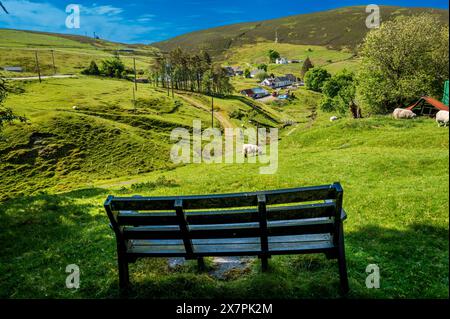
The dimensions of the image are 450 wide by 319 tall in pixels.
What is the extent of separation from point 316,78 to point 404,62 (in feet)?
472

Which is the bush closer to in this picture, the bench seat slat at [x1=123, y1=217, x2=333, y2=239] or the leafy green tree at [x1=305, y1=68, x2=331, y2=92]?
the leafy green tree at [x1=305, y1=68, x2=331, y2=92]

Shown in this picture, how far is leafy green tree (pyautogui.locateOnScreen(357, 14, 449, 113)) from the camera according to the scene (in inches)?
1492

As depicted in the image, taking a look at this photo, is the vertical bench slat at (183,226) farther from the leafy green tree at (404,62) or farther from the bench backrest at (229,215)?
the leafy green tree at (404,62)

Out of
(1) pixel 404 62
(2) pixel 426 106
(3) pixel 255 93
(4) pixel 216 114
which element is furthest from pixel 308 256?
(3) pixel 255 93

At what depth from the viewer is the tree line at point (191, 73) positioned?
508ft

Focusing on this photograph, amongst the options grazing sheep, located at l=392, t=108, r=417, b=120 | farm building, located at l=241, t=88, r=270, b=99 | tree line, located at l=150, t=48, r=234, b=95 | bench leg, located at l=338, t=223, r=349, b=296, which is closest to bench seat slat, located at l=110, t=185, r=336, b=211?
bench leg, located at l=338, t=223, r=349, b=296

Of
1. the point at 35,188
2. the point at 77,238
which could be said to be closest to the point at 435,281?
the point at 77,238

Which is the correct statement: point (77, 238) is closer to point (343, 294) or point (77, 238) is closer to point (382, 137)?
point (343, 294)

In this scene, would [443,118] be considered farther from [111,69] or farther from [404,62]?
[111,69]

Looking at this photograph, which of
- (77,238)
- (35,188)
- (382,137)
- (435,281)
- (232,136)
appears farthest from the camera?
(232,136)

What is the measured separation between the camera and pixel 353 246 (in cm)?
817

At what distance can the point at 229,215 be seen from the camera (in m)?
5.89

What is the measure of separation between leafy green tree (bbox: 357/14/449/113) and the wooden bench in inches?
A: 1424
